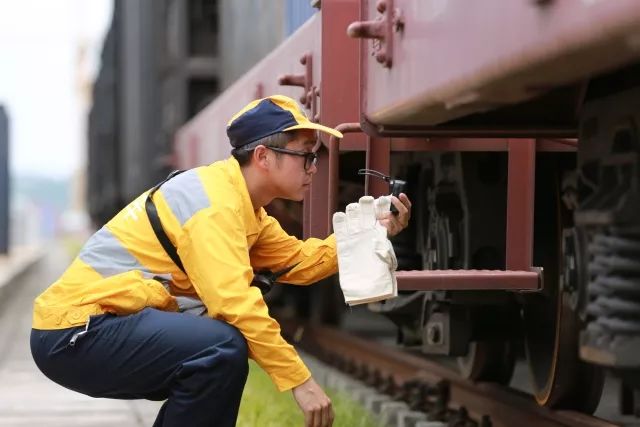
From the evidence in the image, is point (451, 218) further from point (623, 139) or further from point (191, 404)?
point (623, 139)

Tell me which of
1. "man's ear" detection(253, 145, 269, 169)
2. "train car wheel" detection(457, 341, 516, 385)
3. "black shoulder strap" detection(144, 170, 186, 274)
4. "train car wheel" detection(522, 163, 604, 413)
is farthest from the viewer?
"train car wheel" detection(457, 341, 516, 385)

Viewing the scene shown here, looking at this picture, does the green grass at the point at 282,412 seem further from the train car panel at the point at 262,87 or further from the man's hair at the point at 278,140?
the man's hair at the point at 278,140

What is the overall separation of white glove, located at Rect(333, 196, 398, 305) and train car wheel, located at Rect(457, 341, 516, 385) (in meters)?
2.98

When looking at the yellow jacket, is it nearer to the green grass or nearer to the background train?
the background train

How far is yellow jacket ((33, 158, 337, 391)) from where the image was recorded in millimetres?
3188

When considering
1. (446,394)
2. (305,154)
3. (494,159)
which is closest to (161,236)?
(305,154)

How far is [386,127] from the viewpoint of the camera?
12.3ft

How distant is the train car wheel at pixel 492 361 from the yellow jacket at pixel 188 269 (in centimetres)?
305

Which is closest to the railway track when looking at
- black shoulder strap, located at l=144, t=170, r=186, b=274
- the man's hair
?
the man's hair

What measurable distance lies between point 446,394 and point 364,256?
2.91m

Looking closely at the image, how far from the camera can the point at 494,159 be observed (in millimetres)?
4828

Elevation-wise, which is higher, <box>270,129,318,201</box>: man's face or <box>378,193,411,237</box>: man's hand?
<box>270,129,318,201</box>: man's face

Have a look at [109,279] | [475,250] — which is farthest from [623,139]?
[475,250]

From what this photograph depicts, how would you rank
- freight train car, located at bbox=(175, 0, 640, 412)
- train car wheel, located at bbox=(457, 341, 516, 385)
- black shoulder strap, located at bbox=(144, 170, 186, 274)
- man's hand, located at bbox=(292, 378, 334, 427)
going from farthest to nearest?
train car wheel, located at bbox=(457, 341, 516, 385) → black shoulder strap, located at bbox=(144, 170, 186, 274) → man's hand, located at bbox=(292, 378, 334, 427) → freight train car, located at bbox=(175, 0, 640, 412)
